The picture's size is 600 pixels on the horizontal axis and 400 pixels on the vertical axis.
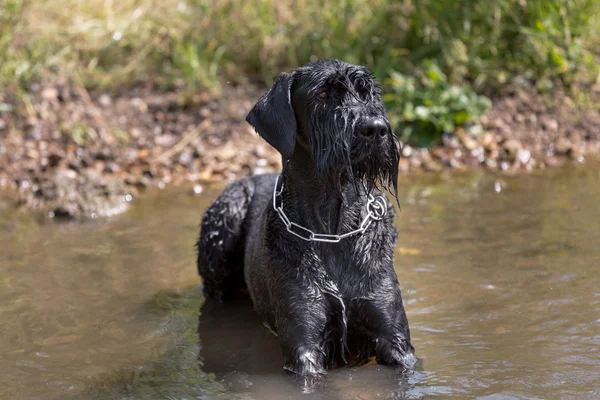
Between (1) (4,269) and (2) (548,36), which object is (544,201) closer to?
(2) (548,36)

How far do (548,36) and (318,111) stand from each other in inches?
227

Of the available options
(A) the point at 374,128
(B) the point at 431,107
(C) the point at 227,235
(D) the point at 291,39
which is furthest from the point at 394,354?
(D) the point at 291,39

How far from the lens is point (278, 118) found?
4383 mm

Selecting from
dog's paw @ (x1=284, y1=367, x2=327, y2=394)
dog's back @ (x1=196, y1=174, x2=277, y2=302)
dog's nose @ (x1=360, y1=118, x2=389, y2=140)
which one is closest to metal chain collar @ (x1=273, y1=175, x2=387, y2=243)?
dog's nose @ (x1=360, y1=118, x2=389, y2=140)

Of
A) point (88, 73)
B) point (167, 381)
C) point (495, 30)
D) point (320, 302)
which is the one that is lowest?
point (167, 381)

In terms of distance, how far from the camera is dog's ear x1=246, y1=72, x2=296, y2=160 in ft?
14.3

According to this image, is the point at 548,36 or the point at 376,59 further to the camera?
the point at 376,59

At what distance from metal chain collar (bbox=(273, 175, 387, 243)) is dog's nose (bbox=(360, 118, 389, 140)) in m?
0.59

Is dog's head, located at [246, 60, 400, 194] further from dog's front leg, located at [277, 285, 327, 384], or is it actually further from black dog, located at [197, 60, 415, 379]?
dog's front leg, located at [277, 285, 327, 384]

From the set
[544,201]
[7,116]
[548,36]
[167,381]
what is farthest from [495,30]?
[167,381]

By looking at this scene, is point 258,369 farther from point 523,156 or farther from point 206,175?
point 523,156

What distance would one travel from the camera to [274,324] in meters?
4.98

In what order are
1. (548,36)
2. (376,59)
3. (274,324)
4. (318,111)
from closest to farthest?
(318,111) → (274,324) → (548,36) → (376,59)

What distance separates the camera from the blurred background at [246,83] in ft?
29.6
